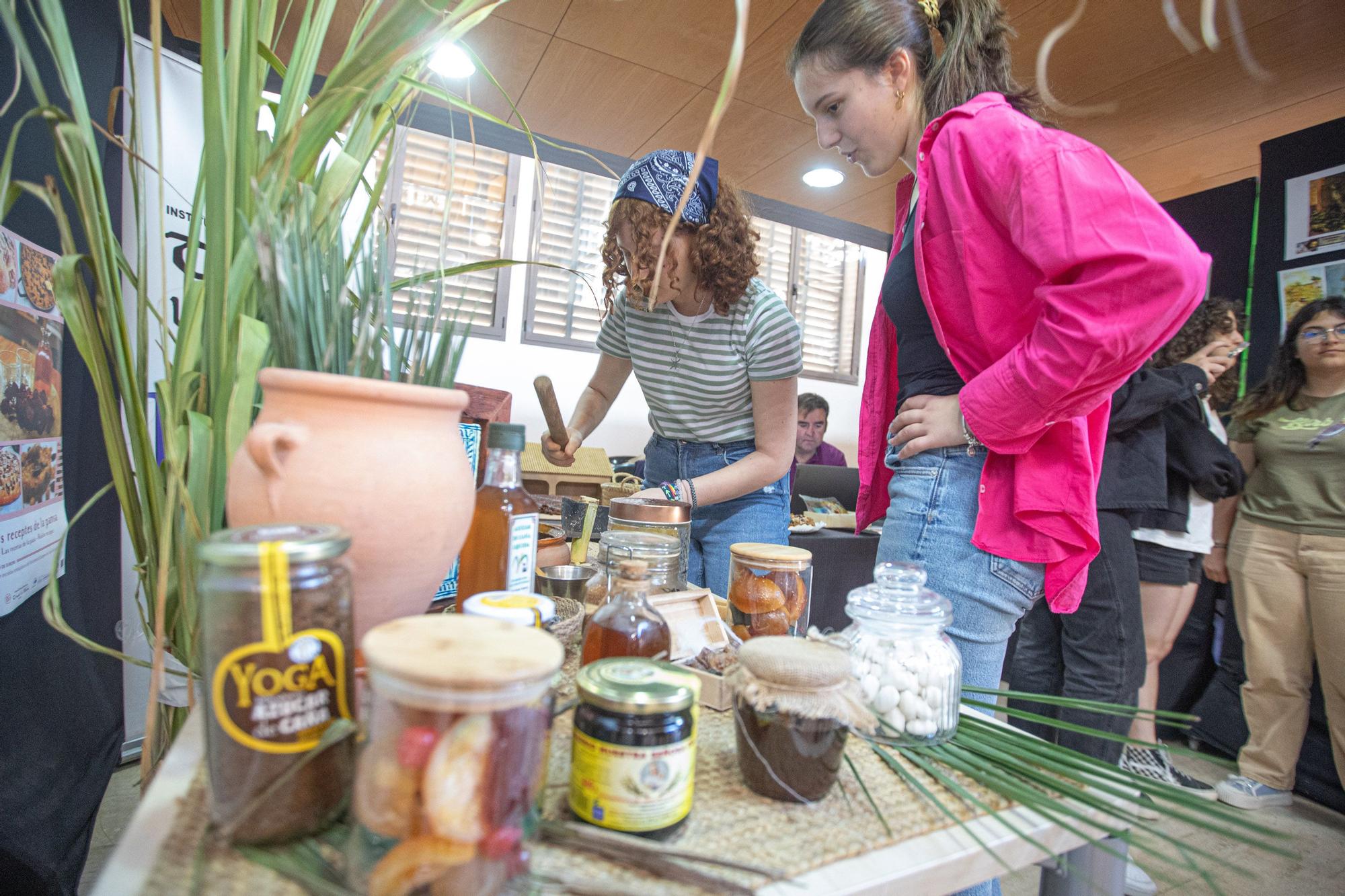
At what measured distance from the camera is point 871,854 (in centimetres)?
47

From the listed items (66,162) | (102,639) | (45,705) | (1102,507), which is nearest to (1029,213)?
(66,162)

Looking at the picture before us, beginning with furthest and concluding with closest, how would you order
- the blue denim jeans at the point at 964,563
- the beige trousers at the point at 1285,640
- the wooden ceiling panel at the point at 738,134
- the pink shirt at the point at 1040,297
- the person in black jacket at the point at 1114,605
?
the wooden ceiling panel at the point at 738,134
the beige trousers at the point at 1285,640
the person in black jacket at the point at 1114,605
the blue denim jeans at the point at 964,563
the pink shirt at the point at 1040,297

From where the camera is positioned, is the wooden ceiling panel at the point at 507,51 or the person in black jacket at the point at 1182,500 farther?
the wooden ceiling panel at the point at 507,51

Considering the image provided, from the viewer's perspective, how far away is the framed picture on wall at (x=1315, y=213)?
2.83 meters

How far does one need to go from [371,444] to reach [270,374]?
0.09 metres

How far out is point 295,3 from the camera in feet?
7.82

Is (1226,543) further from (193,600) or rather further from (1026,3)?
(193,600)

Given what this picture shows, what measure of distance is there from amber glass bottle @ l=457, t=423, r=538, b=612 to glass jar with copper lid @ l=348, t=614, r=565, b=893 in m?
0.31

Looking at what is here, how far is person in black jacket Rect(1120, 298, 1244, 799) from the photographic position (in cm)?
231

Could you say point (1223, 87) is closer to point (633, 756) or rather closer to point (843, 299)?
point (843, 299)

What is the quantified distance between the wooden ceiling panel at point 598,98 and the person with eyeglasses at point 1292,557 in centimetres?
256

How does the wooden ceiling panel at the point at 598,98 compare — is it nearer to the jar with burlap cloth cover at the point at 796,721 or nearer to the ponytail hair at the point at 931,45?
the ponytail hair at the point at 931,45

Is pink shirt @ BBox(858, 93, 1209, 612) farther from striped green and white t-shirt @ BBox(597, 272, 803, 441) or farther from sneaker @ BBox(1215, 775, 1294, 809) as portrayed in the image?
sneaker @ BBox(1215, 775, 1294, 809)

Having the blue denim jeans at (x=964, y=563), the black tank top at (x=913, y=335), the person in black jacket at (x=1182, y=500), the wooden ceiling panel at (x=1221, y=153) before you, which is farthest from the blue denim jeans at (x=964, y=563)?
the wooden ceiling panel at (x=1221, y=153)
